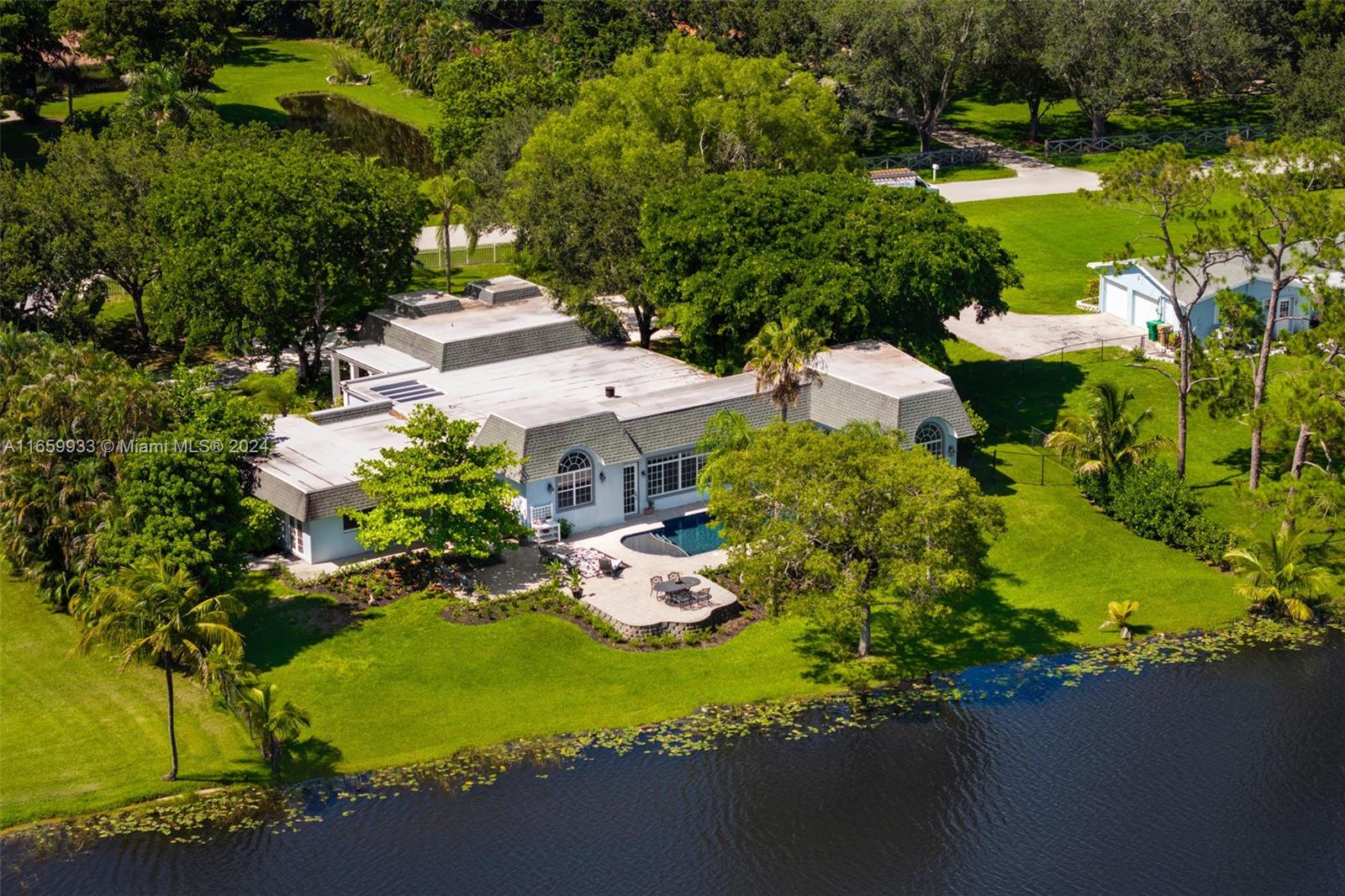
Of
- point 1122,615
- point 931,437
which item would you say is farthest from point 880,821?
point 931,437

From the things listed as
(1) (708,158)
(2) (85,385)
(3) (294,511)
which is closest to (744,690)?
(3) (294,511)

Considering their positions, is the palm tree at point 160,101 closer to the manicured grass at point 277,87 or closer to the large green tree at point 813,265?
the manicured grass at point 277,87

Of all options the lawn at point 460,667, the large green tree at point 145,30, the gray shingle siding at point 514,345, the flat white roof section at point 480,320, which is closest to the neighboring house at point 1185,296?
the lawn at point 460,667

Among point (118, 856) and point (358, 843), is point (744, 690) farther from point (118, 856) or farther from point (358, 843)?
point (118, 856)

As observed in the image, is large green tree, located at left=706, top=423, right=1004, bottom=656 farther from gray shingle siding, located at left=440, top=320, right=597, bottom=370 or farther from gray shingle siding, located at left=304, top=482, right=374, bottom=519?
gray shingle siding, located at left=440, top=320, right=597, bottom=370

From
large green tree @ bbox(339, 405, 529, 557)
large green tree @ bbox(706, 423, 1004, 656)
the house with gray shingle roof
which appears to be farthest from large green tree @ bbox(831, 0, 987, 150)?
large green tree @ bbox(706, 423, 1004, 656)

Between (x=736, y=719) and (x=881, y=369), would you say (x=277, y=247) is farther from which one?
(x=736, y=719)
